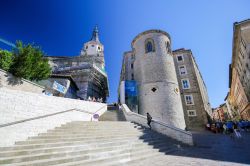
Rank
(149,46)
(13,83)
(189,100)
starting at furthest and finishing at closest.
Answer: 1. (189,100)
2. (149,46)
3. (13,83)

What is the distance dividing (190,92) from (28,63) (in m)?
24.4

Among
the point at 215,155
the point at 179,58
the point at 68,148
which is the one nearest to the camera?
the point at 68,148

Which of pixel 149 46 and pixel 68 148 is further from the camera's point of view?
pixel 149 46

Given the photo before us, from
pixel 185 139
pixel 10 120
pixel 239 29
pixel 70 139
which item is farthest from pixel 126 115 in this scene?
pixel 239 29

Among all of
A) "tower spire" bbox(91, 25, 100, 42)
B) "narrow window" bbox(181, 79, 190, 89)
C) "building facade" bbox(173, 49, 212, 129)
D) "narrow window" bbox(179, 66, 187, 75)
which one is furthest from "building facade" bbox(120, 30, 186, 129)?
"tower spire" bbox(91, 25, 100, 42)

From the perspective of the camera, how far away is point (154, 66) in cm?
2248

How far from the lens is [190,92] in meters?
26.3

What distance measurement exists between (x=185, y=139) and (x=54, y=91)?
54.9ft

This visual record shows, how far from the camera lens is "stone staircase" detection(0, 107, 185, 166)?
4926 millimetres

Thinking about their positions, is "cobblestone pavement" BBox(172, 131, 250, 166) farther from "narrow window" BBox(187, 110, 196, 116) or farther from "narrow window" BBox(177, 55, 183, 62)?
"narrow window" BBox(177, 55, 183, 62)

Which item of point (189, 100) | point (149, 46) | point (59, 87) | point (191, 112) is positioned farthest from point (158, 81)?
point (59, 87)

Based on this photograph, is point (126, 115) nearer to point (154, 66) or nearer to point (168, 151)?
point (168, 151)

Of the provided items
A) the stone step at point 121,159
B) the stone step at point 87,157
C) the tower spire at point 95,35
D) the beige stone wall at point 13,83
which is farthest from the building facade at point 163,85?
the tower spire at point 95,35

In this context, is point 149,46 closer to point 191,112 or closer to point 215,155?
point 191,112
